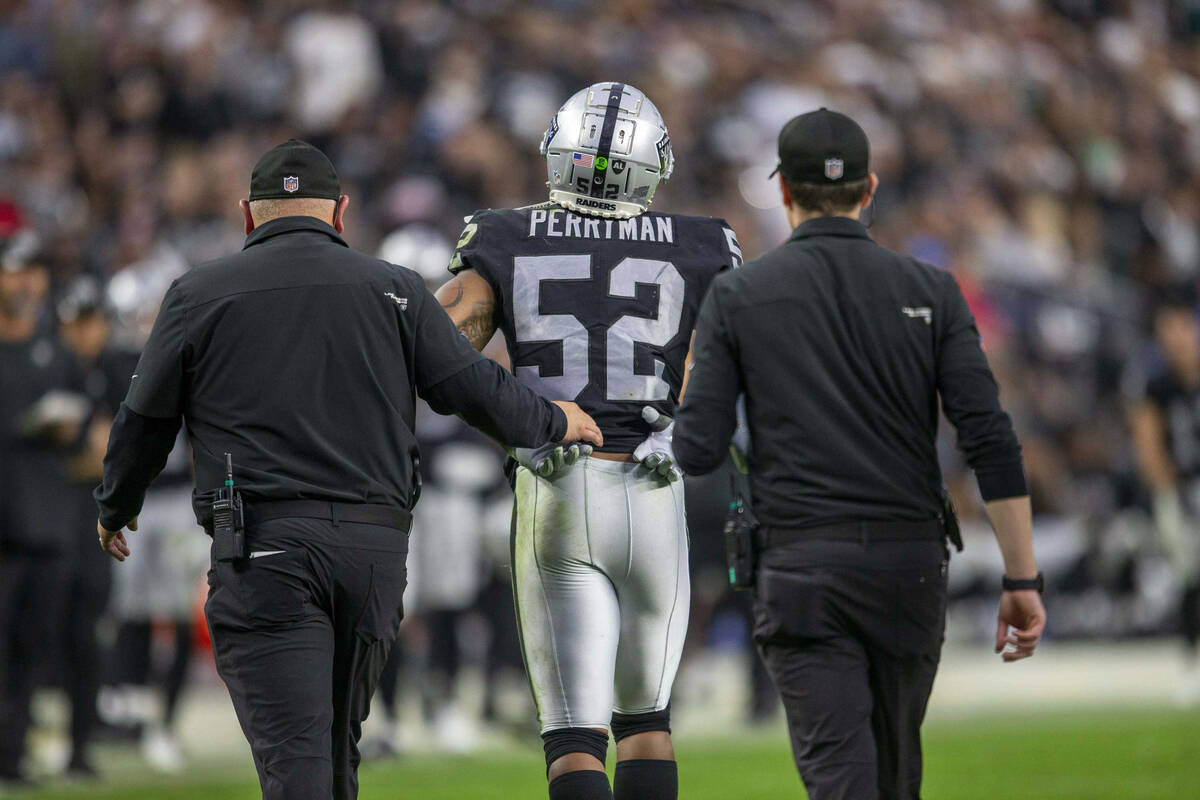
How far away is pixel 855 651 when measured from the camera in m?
4.19

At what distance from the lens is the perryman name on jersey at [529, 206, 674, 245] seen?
16.7ft

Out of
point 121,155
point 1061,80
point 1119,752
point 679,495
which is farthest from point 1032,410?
point 679,495

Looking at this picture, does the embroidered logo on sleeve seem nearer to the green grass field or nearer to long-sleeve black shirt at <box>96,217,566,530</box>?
long-sleeve black shirt at <box>96,217,566,530</box>

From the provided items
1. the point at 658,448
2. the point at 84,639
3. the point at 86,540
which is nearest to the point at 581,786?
the point at 658,448

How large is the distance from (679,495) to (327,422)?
1104 mm

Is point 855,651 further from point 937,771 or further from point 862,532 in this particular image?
point 937,771

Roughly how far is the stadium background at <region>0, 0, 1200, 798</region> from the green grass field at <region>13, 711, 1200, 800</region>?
0.05 m

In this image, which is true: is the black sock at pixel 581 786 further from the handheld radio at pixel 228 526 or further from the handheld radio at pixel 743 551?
the handheld radio at pixel 228 526

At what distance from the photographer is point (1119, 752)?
9531 millimetres

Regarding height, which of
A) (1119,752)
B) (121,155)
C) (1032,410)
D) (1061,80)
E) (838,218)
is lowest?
(1119,752)

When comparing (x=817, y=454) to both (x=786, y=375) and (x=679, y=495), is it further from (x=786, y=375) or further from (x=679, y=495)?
(x=679, y=495)

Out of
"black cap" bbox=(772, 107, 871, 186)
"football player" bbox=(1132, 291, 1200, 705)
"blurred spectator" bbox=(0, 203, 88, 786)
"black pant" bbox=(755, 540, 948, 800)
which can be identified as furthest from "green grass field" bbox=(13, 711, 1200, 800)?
"black cap" bbox=(772, 107, 871, 186)

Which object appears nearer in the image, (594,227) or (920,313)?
(920,313)

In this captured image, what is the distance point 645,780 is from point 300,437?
137cm
